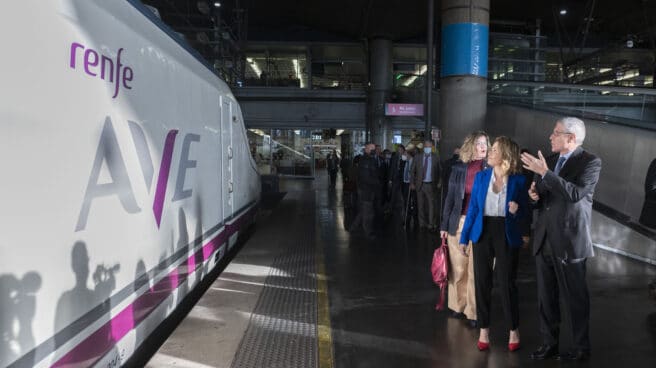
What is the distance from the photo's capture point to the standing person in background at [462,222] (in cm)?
433

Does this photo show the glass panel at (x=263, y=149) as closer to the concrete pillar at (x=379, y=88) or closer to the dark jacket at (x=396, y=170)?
the concrete pillar at (x=379, y=88)

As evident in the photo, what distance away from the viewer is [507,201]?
367 centimetres

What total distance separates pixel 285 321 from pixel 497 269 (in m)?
2.08

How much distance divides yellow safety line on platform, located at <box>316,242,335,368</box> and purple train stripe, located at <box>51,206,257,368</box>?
1.39m

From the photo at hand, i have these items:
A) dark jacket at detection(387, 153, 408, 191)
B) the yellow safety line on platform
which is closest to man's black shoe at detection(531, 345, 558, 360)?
the yellow safety line on platform

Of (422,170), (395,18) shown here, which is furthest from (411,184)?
(395,18)

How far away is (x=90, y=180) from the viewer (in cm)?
247

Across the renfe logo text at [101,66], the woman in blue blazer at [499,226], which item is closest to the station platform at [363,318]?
the woman in blue blazer at [499,226]

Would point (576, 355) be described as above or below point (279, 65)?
below

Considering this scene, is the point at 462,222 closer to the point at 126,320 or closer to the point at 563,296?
the point at 563,296

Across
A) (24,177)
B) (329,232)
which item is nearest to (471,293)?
(24,177)

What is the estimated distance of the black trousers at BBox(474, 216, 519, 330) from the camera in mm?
3715

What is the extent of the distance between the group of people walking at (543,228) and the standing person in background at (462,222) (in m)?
0.25

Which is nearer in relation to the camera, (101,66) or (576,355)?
(101,66)
